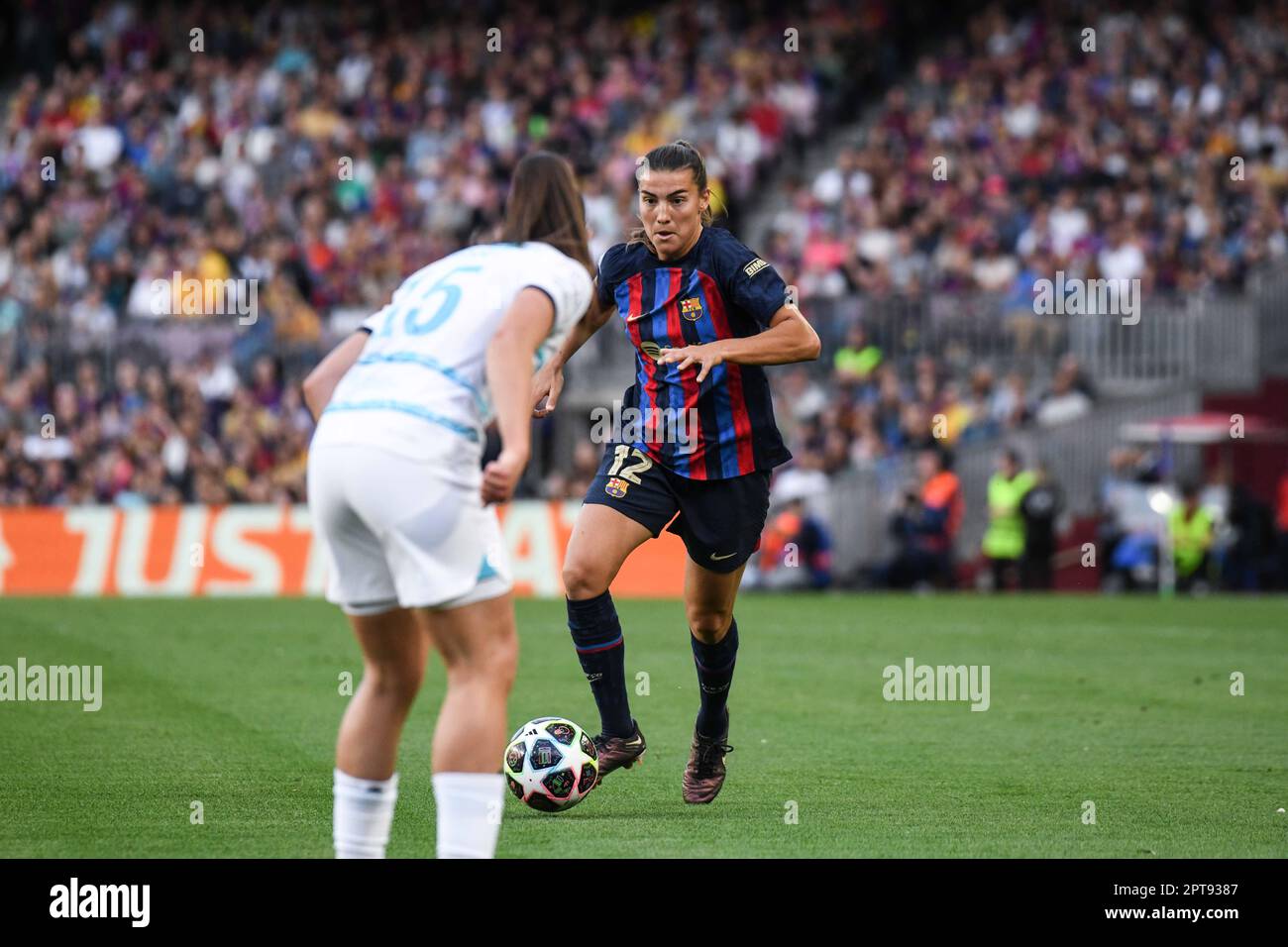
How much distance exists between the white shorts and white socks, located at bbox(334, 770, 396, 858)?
548 mm

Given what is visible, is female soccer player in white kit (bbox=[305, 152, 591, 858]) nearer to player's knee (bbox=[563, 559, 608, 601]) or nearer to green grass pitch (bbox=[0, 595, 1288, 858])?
green grass pitch (bbox=[0, 595, 1288, 858])

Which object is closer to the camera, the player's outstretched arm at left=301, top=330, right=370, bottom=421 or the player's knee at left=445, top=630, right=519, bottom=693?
the player's knee at left=445, top=630, right=519, bottom=693

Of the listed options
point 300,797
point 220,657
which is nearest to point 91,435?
point 220,657

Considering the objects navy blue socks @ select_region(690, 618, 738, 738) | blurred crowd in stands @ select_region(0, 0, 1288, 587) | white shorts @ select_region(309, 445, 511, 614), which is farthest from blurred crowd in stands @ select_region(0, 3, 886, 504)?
white shorts @ select_region(309, 445, 511, 614)

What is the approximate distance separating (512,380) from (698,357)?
201cm

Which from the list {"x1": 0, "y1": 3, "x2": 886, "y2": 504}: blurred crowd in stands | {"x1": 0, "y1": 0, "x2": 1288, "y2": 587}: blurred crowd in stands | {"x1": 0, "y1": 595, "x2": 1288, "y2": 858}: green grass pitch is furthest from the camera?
{"x1": 0, "y1": 3, "x2": 886, "y2": 504}: blurred crowd in stands

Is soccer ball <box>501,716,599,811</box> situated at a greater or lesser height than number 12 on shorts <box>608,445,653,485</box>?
lesser

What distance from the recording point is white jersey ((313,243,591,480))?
18.2 feet

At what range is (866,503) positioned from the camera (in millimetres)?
23859

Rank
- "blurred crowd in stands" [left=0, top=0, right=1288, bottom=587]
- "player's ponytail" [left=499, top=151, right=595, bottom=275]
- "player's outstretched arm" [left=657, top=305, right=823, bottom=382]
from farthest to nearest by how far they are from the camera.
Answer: "blurred crowd in stands" [left=0, top=0, right=1288, bottom=587] < "player's outstretched arm" [left=657, top=305, right=823, bottom=382] < "player's ponytail" [left=499, top=151, right=595, bottom=275]

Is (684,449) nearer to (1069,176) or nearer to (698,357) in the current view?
(698,357)

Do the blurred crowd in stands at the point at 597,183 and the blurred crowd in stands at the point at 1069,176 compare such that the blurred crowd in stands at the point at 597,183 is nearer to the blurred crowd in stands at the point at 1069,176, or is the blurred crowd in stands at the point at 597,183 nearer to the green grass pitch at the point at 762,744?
the blurred crowd in stands at the point at 1069,176

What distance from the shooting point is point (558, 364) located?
7.77 metres
